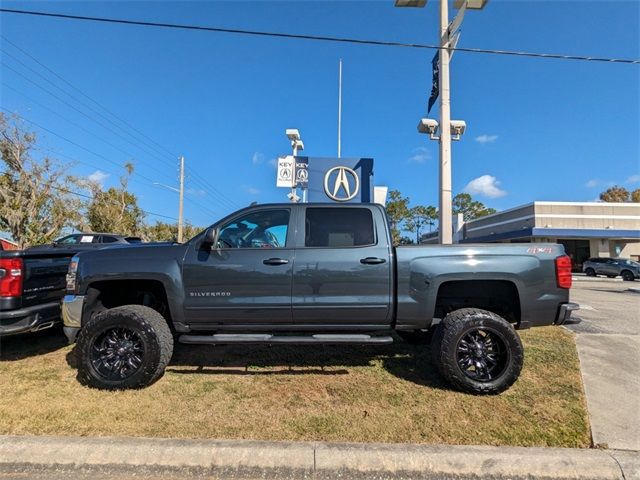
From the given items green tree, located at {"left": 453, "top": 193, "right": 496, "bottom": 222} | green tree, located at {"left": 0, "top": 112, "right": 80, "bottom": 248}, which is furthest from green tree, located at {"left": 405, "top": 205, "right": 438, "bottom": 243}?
green tree, located at {"left": 0, "top": 112, "right": 80, "bottom": 248}

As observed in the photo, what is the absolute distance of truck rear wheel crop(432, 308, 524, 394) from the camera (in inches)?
164

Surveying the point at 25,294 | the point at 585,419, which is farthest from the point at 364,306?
the point at 25,294

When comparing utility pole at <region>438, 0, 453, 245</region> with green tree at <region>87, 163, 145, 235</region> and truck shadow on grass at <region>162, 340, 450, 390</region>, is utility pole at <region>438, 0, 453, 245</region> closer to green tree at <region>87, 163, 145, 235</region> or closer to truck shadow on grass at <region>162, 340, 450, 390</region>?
truck shadow on grass at <region>162, 340, 450, 390</region>

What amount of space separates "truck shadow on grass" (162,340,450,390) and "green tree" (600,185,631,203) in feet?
253

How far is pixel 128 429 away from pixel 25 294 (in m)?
2.58

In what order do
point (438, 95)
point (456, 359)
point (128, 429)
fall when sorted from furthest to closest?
point (438, 95) < point (456, 359) < point (128, 429)

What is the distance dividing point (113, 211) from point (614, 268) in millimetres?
44802

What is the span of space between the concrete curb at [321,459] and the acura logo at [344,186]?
810 cm

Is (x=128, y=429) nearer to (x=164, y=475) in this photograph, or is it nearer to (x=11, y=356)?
(x=164, y=475)

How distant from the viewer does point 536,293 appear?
432 centimetres

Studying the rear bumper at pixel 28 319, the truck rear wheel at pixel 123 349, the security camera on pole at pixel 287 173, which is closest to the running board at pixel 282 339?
the truck rear wheel at pixel 123 349

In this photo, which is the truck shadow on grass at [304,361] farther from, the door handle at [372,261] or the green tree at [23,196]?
the green tree at [23,196]

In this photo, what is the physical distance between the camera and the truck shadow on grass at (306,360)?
4.80m

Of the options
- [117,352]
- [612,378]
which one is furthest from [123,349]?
[612,378]
